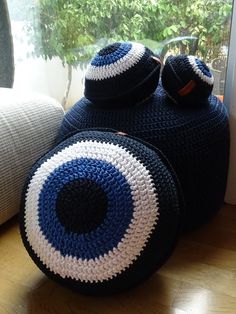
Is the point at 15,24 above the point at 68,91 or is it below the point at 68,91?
above

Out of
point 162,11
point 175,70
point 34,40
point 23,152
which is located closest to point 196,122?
point 175,70

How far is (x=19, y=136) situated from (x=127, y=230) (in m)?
0.46

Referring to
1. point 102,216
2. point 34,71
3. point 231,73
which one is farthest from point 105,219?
point 34,71

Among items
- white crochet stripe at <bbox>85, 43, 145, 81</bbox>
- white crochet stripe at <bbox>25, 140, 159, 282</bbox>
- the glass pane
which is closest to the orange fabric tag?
white crochet stripe at <bbox>85, 43, 145, 81</bbox>

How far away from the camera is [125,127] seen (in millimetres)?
805

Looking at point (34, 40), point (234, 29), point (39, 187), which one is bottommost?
point (39, 187)

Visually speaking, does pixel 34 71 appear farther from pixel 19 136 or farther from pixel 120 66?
pixel 120 66

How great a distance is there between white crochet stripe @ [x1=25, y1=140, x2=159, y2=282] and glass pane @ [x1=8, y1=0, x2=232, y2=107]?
583 millimetres

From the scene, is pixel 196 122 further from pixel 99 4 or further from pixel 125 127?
pixel 99 4

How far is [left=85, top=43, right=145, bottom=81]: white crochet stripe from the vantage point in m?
0.80

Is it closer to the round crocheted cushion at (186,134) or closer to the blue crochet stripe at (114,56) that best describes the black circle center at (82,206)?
the round crocheted cushion at (186,134)

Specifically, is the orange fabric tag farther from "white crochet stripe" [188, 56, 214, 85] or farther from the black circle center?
the black circle center

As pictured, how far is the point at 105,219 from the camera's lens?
25.4 inches

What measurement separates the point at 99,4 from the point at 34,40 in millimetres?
428
